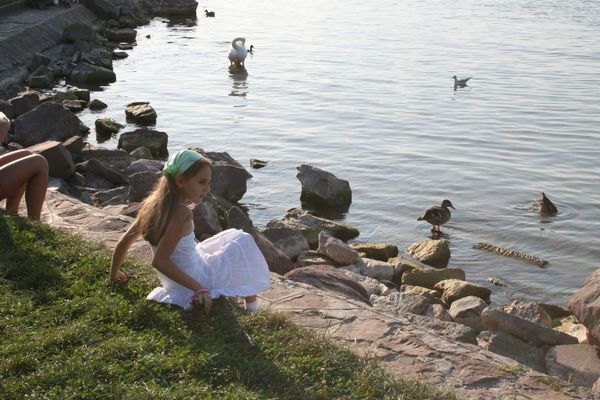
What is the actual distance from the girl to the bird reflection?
1791cm

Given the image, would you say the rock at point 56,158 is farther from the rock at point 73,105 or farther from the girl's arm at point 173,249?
the rock at point 73,105

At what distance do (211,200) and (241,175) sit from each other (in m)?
3.26

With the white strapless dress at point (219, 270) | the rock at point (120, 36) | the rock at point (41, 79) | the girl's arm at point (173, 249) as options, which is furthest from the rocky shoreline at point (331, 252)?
the rock at point (120, 36)

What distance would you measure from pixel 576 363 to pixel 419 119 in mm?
13075

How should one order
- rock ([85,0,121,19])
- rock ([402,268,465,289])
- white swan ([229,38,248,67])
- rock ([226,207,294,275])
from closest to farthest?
rock ([226,207,294,275]), rock ([402,268,465,289]), white swan ([229,38,248,67]), rock ([85,0,121,19])

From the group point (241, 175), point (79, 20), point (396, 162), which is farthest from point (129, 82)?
point (241, 175)

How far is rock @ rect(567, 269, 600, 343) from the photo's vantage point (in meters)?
7.63

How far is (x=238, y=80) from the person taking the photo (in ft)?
84.9

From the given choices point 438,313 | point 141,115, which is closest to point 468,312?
point 438,313

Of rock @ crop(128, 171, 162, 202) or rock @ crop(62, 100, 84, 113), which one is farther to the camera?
rock @ crop(62, 100, 84, 113)

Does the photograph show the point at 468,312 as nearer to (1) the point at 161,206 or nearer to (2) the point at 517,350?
(2) the point at 517,350

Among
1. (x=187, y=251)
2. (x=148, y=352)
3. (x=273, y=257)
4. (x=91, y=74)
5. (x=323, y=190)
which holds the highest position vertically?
(x=187, y=251)

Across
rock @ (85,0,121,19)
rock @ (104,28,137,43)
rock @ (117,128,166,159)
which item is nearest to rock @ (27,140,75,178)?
rock @ (117,128,166,159)

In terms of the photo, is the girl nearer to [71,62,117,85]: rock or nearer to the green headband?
the green headband
